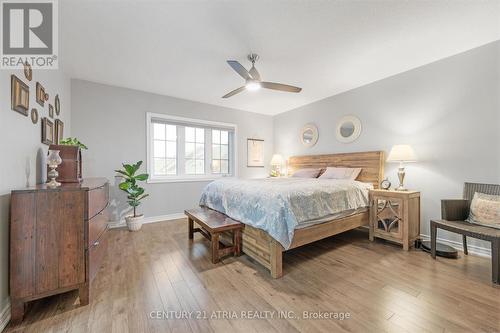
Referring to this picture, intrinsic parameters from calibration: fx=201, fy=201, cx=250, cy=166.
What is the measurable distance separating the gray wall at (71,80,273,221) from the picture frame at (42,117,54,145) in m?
1.06

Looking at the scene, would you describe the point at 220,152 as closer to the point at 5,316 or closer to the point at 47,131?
the point at 47,131

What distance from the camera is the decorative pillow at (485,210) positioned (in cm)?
206

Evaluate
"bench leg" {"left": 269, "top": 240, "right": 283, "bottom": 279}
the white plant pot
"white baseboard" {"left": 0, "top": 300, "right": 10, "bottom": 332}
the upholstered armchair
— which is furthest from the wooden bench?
the upholstered armchair

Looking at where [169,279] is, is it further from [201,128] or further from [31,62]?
[201,128]

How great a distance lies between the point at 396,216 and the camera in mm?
2697

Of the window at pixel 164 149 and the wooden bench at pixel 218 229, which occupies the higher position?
the window at pixel 164 149

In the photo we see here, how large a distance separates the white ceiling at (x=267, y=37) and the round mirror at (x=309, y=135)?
4.23 feet

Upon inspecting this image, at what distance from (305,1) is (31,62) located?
102 inches

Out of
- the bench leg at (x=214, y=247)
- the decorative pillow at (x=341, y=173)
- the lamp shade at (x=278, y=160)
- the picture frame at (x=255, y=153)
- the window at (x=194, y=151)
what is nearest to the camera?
the bench leg at (x=214, y=247)

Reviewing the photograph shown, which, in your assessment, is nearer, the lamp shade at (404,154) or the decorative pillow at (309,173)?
the lamp shade at (404,154)

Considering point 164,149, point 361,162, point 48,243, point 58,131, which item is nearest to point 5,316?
point 48,243

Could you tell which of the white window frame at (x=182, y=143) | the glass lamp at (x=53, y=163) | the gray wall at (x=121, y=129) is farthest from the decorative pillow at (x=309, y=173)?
the glass lamp at (x=53, y=163)

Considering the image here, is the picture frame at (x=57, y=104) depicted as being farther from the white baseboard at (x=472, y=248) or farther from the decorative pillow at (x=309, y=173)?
the white baseboard at (x=472, y=248)

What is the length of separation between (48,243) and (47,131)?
1401 mm
